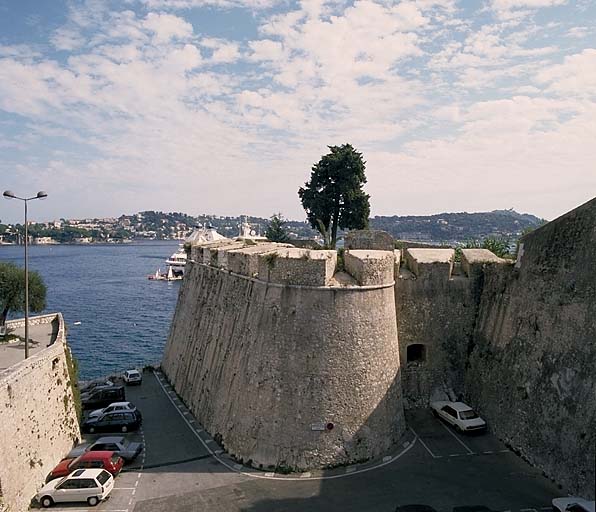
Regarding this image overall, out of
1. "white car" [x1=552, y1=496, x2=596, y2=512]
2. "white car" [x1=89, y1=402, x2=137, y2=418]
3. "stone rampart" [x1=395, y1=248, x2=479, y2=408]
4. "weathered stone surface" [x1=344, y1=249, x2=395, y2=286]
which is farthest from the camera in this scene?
"white car" [x1=89, y1=402, x2=137, y2=418]

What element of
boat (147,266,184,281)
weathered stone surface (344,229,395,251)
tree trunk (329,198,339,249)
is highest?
tree trunk (329,198,339,249)

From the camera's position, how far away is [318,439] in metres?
19.4

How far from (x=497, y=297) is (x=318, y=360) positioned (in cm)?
950

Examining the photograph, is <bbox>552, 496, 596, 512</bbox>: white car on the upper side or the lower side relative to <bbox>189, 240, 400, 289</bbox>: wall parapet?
lower

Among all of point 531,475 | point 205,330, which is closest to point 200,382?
point 205,330

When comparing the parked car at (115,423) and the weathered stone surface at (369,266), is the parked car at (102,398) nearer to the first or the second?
the parked car at (115,423)

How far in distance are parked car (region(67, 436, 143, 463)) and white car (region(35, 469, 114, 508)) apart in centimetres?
272

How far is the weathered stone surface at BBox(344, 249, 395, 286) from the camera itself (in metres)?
20.6

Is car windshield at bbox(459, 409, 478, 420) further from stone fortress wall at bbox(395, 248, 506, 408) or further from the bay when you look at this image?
the bay

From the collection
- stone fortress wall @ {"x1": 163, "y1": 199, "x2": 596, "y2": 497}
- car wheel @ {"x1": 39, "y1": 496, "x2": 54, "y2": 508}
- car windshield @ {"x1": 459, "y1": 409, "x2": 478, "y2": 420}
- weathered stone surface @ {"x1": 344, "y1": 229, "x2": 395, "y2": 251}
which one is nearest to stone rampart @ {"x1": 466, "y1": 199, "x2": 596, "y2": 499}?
stone fortress wall @ {"x1": 163, "y1": 199, "x2": 596, "y2": 497}

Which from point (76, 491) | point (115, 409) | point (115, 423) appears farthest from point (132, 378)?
point (76, 491)

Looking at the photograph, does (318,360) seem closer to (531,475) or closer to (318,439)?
(318,439)

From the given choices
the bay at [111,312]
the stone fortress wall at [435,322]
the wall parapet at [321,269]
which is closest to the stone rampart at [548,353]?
the stone fortress wall at [435,322]

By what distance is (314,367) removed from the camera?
1988cm
